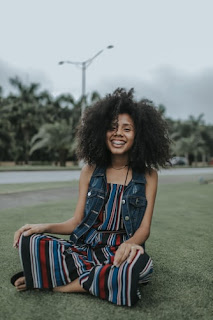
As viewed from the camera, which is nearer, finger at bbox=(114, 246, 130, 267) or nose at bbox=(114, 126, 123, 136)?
finger at bbox=(114, 246, 130, 267)

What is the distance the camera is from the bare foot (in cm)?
228

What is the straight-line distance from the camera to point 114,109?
103 inches

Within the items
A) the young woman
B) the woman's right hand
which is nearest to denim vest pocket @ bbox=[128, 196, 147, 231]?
the young woman

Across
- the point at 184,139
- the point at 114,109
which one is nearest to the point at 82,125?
the point at 114,109

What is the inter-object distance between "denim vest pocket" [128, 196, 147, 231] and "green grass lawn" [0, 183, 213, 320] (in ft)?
1.51

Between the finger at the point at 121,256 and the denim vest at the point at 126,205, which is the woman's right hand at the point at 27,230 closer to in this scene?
the denim vest at the point at 126,205

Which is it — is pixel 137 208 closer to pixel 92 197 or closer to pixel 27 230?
pixel 92 197

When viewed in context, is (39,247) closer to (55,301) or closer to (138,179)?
(55,301)

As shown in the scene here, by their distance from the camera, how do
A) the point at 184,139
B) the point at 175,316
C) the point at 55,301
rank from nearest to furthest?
the point at 175,316 < the point at 55,301 < the point at 184,139

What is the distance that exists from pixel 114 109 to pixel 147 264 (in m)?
1.14

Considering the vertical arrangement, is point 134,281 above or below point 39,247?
below

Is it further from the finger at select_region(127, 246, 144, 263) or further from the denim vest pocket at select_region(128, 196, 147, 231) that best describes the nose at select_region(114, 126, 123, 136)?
the finger at select_region(127, 246, 144, 263)

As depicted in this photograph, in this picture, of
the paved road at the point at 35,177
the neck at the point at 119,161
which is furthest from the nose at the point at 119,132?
the paved road at the point at 35,177

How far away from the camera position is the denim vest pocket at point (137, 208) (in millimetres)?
2465
